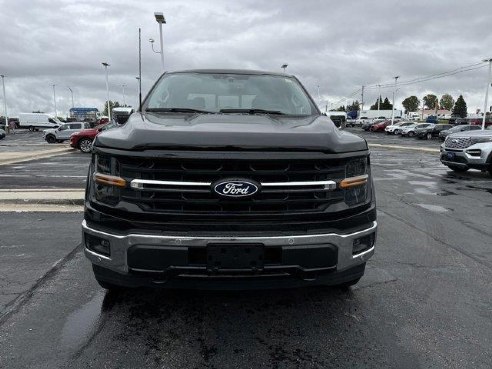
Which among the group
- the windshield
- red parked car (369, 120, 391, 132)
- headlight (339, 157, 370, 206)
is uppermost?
the windshield

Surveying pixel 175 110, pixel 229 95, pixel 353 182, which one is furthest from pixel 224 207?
pixel 229 95

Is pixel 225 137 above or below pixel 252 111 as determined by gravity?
below

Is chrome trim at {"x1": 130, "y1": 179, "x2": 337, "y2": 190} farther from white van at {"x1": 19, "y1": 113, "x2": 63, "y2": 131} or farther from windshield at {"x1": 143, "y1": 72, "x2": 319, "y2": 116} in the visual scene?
white van at {"x1": 19, "y1": 113, "x2": 63, "y2": 131}

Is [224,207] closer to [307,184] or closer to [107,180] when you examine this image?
[307,184]

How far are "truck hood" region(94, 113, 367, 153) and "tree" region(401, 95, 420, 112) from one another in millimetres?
152582

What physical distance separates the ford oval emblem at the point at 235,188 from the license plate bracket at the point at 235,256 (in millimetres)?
309

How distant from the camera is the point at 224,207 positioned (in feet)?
8.90

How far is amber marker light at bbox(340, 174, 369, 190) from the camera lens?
9.22 feet

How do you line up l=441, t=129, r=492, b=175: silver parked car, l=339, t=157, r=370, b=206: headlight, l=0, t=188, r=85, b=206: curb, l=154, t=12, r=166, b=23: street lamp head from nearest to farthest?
l=339, t=157, r=370, b=206: headlight → l=0, t=188, r=85, b=206: curb → l=441, t=129, r=492, b=175: silver parked car → l=154, t=12, r=166, b=23: street lamp head

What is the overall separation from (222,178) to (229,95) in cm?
185

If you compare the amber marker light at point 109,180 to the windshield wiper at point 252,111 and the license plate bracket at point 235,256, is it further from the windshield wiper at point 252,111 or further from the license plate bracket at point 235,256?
the windshield wiper at point 252,111

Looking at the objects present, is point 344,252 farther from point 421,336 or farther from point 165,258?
point 165,258

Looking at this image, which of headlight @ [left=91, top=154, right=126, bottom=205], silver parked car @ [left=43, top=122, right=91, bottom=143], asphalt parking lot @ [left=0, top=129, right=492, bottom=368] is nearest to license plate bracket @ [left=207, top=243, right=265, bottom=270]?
asphalt parking lot @ [left=0, top=129, right=492, bottom=368]

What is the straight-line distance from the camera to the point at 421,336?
302 centimetres
